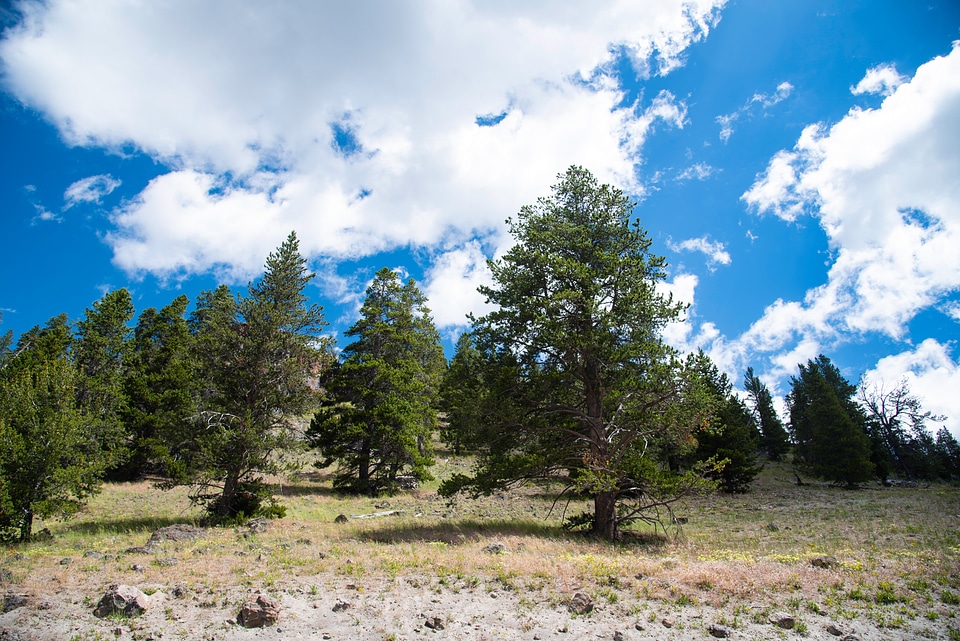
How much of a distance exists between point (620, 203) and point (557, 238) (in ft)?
10.5

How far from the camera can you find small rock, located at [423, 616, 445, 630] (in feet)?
22.4

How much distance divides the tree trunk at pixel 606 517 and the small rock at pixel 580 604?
7.85m

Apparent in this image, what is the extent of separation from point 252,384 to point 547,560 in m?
15.2

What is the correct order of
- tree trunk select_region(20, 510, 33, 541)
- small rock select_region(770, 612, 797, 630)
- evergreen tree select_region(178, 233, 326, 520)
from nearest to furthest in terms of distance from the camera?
small rock select_region(770, 612, 797, 630), tree trunk select_region(20, 510, 33, 541), evergreen tree select_region(178, 233, 326, 520)

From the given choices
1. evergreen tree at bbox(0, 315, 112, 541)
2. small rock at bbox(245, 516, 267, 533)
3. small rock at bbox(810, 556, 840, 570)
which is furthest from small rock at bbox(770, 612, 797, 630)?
evergreen tree at bbox(0, 315, 112, 541)

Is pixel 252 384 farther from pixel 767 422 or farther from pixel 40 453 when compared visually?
pixel 767 422

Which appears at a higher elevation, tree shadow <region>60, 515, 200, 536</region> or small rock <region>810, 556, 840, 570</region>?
small rock <region>810, 556, 840, 570</region>

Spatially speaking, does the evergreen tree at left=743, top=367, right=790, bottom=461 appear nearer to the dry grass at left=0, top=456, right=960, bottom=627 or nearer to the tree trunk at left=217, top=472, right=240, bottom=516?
the dry grass at left=0, top=456, right=960, bottom=627

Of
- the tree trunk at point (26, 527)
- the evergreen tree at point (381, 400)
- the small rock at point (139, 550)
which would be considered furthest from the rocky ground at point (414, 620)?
the evergreen tree at point (381, 400)

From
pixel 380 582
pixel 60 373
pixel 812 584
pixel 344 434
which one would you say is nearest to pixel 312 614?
pixel 380 582

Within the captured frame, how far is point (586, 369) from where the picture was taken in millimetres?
15859

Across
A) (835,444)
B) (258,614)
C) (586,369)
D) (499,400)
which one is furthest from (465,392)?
(835,444)

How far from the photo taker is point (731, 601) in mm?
7574

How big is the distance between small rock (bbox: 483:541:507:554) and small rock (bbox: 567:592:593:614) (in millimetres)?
4157
